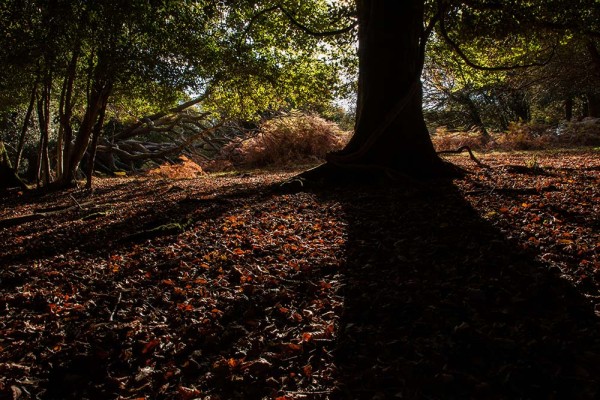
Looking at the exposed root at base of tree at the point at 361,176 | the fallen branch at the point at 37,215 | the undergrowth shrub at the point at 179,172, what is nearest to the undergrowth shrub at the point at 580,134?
the exposed root at base of tree at the point at 361,176

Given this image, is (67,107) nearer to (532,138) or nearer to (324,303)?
(324,303)

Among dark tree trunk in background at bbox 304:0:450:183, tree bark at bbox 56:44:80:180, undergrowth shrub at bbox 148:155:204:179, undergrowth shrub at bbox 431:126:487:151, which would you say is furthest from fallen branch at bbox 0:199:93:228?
undergrowth shrub at bbox 431:126:487:151

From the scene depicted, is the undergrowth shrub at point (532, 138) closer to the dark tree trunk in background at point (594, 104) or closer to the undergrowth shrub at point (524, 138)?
the undergrowth shrub at point (524, 138)

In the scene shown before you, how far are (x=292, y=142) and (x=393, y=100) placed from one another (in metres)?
9.01

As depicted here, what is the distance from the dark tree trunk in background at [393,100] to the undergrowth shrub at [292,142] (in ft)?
27.5

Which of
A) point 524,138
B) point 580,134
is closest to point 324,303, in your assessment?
point 524,138

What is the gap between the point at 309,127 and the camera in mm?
14703

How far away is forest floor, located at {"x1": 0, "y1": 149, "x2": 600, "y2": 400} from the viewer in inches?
79.4

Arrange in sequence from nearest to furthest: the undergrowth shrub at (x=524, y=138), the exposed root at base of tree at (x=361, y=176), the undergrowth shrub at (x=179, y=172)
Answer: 1. the exposed root at base of tree at (x=361, y=176)
2. the undergrowth shrub at (x=179, y=172)
3. the undergrowth shrub at (x=524, y=138)

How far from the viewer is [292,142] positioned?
14711mm

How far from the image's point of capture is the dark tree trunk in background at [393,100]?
19.0ft

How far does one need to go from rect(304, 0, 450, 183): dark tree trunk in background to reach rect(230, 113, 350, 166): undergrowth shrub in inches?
331

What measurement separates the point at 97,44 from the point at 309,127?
9.06 m

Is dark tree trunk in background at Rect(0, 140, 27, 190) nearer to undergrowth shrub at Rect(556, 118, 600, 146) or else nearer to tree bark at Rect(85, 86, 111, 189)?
tree bark at Rect(85, 86, 111, 189)
